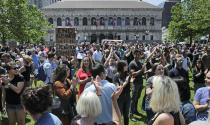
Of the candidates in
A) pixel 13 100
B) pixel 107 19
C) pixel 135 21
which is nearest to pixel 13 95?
pixel 13 100

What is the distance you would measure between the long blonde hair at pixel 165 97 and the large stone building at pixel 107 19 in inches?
2632

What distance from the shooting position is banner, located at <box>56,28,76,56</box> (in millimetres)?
7742

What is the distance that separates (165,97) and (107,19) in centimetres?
6949

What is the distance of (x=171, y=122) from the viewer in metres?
2.49

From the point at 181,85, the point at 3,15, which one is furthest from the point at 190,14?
the point at 181,85

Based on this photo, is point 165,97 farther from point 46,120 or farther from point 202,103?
point 202,103

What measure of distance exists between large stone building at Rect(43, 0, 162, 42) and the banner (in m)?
61.3

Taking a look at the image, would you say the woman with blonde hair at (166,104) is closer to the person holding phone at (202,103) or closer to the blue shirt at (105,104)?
the blue shirt at (105,104)

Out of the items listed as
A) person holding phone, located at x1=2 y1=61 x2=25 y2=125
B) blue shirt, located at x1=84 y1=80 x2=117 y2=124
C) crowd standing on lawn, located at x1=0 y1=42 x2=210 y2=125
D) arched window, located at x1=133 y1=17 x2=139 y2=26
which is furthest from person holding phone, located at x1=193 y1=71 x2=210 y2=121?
arched window, located at x1=133 y1=17 x2=139 y2=26

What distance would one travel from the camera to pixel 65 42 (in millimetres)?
7895

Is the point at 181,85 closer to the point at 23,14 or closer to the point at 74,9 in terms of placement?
the point at 23,14

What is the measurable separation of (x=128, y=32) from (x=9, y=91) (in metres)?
68.4

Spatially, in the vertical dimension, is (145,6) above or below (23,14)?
above

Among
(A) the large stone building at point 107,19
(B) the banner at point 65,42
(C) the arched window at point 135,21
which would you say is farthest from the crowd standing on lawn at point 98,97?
(C) the arched window at point 135,21
